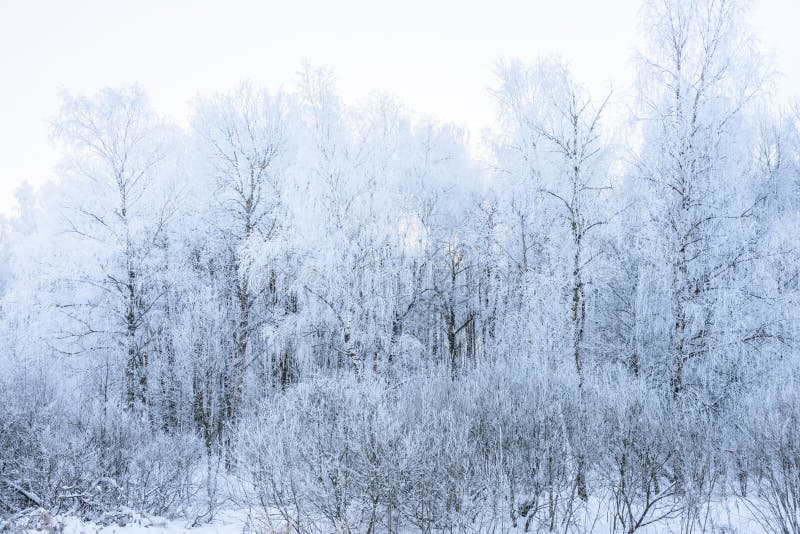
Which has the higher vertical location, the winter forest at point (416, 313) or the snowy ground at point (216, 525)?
the winter forest at point (416, 313)

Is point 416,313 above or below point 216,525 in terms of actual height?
above

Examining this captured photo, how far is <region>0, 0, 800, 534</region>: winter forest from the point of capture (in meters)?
8.66

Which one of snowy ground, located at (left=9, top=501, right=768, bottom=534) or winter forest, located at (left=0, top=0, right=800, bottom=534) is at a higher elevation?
winter forest, located at (left=0, top=0, right=800, bottom=534)

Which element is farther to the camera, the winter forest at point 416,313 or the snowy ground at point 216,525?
the winter forest at point 416,313

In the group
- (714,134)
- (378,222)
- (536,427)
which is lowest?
(536,427)

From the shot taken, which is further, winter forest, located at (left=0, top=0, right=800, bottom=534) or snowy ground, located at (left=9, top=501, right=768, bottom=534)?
winter forest, located at (left=0, top=0, right=800, bottom=534)

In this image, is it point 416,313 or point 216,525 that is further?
point 416,313

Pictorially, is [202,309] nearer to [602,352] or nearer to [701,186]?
[602,352]

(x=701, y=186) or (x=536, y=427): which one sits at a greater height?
(x=701, y=186)

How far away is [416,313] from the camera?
22.1 meters

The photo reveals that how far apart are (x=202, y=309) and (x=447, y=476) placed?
401 inches

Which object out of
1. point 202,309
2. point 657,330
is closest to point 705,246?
point 657,330

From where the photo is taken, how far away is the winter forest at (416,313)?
8.66 meters

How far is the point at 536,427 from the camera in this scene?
9062mm
